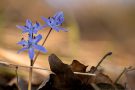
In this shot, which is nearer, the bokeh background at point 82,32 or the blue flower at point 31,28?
the blue flower at point 31,28

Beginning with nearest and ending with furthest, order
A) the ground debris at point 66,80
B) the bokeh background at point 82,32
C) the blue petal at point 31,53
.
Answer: the blue petal at point 31,53, the ground debris at point 66,80, the bokeh background at point 82,32

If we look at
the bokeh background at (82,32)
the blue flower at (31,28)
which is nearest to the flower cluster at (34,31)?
the blue flower at (31,28)

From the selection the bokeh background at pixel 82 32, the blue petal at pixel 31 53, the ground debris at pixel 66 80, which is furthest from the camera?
the bokeh background at pixel 82 32

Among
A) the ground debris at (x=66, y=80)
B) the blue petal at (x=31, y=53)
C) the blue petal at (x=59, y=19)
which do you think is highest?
the blue petal at (x=59, y=19)

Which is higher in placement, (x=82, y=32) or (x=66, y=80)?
(x=82, y=32)

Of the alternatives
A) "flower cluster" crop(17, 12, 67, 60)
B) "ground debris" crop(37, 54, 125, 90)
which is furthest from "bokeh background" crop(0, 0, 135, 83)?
"flower cluster" crop(17, 12, 67, 60)

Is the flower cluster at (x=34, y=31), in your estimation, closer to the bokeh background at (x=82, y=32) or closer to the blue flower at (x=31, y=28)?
the blue flower at (x=31, y=28)

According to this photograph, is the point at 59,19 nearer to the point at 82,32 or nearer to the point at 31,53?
the point at 31,53

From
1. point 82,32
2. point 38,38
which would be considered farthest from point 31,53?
point 82,32

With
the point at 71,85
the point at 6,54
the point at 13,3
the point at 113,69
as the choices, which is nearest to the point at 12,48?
the point at 6,54

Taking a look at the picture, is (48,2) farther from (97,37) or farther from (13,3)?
(97,37)
